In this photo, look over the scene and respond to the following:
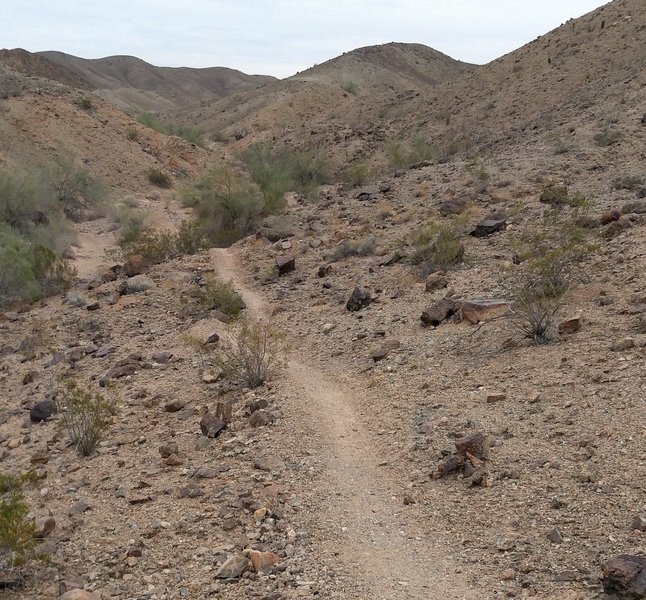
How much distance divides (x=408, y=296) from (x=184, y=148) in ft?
80.6

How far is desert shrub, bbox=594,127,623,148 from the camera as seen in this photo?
16969 mm

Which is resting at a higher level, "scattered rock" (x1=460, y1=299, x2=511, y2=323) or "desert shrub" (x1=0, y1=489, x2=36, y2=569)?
"scattered rock" (x1=460, y1=299, x2=511, y2=323)

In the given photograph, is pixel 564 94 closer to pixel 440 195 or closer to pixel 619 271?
pixel 440 195

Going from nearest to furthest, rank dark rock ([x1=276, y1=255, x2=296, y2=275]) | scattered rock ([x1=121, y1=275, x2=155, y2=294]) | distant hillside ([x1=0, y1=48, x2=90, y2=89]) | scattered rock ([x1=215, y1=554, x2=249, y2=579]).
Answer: scattered rock ([x1=215, y1=554, x2=249, y2=579]), scattered rock ([x1=121, y1=275, x2=155, y2=294]), dark rock ([x1=276, y1=255, x2=296, y2=275]), distant hillside ([x1=0, y1=48, x2=90, y2=89])

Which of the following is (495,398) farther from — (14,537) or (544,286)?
(14,537)

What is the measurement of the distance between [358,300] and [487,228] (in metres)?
3.15

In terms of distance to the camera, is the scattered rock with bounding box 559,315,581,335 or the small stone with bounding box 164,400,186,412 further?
the small stone with bounding box 164,400,186,412

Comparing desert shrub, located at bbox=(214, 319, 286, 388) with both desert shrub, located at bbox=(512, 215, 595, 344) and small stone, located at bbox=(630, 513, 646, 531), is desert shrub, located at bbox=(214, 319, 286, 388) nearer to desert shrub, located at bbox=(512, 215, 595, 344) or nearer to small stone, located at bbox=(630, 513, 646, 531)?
desert shrub, located at bbox=(512, 215, 595, 344)

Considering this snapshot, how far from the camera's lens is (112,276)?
14953mm

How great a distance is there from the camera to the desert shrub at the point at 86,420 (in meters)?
7.92

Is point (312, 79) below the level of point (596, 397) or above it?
above

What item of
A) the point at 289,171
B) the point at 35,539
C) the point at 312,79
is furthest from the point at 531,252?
the point at 312,79

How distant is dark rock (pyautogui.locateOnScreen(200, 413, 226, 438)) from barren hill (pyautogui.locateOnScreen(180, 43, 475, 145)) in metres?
31.2

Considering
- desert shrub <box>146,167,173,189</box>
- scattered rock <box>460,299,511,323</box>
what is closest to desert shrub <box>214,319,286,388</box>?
scattered rock <box>460,299,511,323</box>
